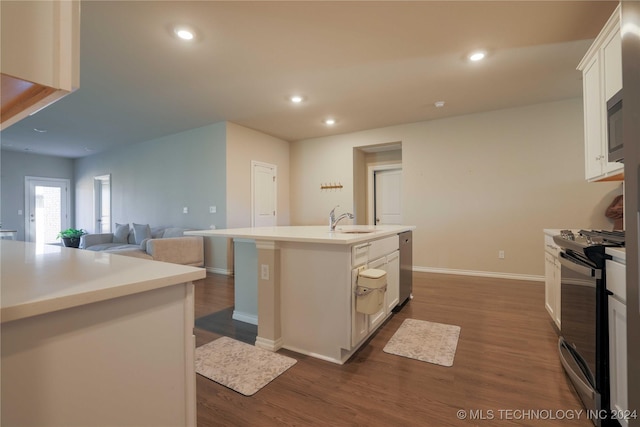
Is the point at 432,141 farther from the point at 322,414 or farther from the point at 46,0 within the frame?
the point at 46,0

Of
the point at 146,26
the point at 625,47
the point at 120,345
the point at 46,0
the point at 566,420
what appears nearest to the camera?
the point at 46,0

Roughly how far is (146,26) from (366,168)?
476 centimetres

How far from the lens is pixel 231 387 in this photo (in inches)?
66.6

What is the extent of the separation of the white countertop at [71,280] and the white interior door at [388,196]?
551cm

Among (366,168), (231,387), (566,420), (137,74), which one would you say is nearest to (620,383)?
(566,420)

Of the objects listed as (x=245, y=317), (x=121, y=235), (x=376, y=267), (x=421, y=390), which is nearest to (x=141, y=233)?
(x=121, y=235)

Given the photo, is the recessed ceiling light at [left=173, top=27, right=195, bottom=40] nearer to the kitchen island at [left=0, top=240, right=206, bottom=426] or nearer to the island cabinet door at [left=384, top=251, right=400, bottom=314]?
the kitchen island at [left=0, top=240, right=206, bottom=426]

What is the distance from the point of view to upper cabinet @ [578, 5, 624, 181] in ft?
5.91

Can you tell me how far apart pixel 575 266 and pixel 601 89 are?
1393 millimetres

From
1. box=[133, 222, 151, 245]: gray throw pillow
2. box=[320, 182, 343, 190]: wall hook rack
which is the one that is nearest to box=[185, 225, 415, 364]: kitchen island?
box=[320, 182, 343, 190]: wall hook rack

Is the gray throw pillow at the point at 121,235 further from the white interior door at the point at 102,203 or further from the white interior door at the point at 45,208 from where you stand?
the white interior door at the point at 45,208

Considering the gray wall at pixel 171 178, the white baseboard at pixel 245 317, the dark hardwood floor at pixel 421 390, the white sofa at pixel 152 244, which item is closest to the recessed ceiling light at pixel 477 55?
the dark hardwood floor at pixel 421 390

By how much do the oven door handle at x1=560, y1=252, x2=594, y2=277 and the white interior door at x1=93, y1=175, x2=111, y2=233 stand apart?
29.5 feet

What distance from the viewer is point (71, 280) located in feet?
2.39
